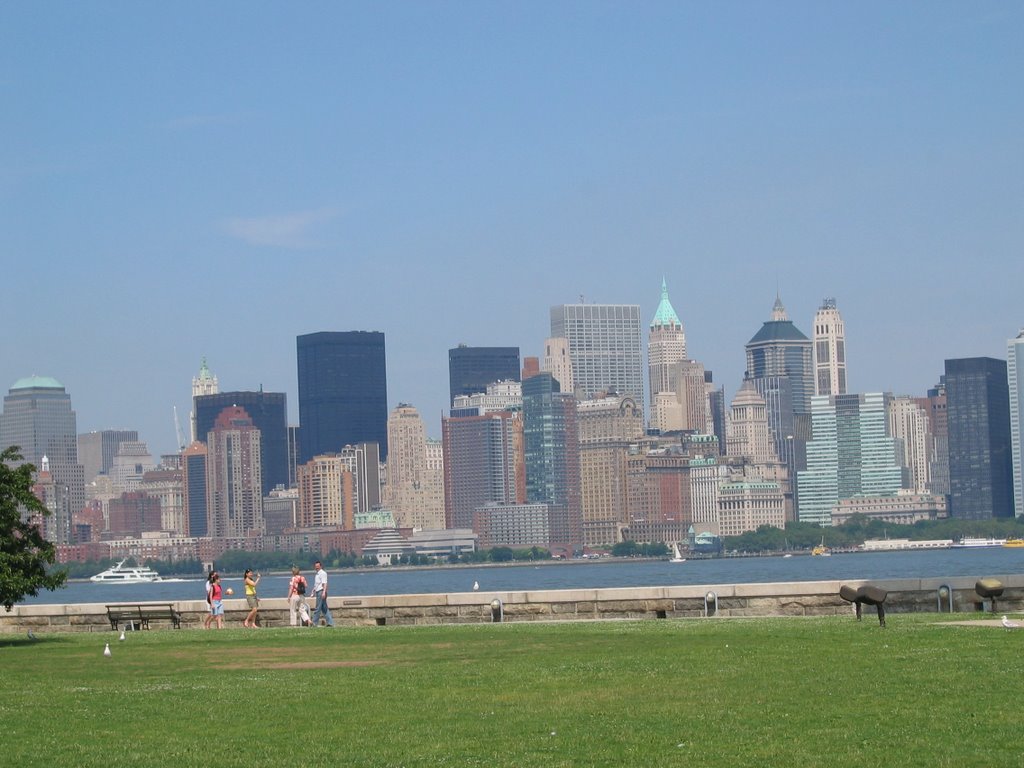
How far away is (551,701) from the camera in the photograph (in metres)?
21.5

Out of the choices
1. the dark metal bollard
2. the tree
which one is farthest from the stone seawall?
the tree

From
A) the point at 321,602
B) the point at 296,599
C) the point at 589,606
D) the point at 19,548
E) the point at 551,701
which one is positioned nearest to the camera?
the point at 551,701

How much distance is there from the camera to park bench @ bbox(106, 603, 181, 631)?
133 feet

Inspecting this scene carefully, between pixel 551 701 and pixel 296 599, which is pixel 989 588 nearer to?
pixel 551 701

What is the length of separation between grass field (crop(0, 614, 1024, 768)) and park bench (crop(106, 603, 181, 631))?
9178mm

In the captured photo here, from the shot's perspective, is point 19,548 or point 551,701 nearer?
point 551,701

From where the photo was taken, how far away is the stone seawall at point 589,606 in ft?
112

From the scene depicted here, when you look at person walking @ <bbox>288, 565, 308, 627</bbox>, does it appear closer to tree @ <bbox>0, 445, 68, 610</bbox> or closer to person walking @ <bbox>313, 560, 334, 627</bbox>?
person walking @ <bbox>313, 560, 334, 627</bbox>

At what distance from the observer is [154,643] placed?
3362 centimetres

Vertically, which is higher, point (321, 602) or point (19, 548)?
point (19, 548)

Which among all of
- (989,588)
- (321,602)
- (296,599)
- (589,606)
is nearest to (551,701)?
(989,588)

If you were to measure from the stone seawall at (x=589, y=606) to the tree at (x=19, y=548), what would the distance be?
5.34 metres

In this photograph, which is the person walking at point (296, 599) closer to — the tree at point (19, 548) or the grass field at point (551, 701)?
the tree at point (19, 548)

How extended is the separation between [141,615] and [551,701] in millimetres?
20737
